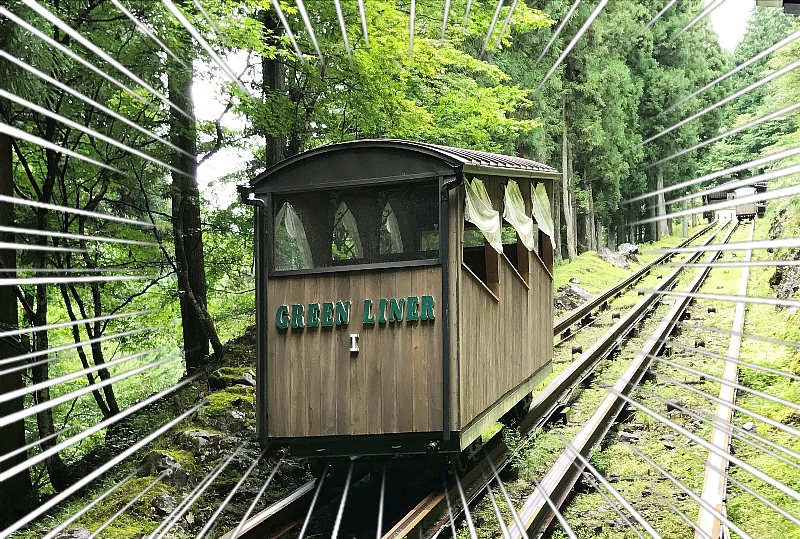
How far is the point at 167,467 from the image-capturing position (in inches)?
288

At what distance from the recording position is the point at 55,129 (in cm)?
872

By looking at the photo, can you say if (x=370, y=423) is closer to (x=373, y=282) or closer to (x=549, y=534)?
(x=373, y=282)

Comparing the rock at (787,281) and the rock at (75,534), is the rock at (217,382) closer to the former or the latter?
the rock at (75,534)

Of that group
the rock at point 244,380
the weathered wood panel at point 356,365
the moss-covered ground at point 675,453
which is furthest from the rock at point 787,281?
the rock at point 244,380

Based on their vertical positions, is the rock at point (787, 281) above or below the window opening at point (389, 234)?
below

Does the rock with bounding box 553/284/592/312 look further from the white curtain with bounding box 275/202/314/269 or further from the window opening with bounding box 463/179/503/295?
the white curtain with bounding box 275/202/314/269

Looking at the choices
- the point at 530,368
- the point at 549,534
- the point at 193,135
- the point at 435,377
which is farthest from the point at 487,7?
the point at 549,534

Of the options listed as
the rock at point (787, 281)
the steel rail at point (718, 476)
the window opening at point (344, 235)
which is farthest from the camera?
the rock at point (787, 281)

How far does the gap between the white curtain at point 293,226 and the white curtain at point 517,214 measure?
2225 millimetres

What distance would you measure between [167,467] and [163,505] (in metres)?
0.60

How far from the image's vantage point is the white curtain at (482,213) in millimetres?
6613

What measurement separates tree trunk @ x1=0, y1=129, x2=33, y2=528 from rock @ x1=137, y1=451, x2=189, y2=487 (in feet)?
5.05

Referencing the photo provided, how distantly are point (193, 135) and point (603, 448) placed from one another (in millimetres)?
7115

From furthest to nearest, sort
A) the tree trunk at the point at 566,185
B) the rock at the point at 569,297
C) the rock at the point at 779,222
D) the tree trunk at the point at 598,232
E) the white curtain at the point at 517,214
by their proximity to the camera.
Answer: the tree trunk at the point at 598,232, the tree trunk at the point at 566,185, the rock at the point at 569,297, the rock at the point at 779,222, the white curtain at the point at 517,214
